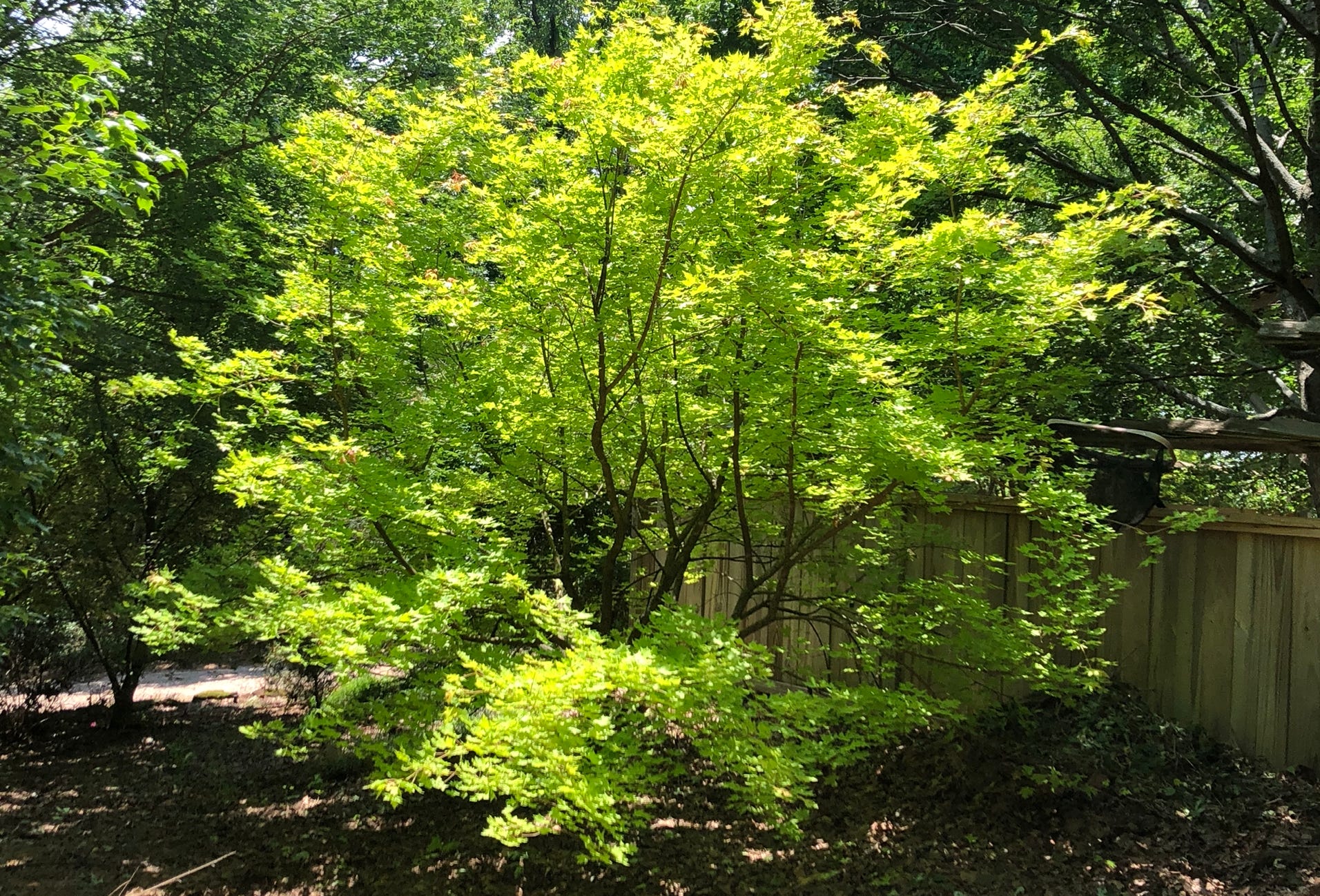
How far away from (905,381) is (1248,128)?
496 centimetres

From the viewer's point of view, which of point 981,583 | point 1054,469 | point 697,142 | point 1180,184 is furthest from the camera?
point 1180,184

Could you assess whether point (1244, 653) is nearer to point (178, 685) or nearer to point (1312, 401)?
point (1312, 401)

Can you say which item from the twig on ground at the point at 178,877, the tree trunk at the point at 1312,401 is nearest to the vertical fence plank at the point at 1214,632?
the tree trunk at the point at 1312,401

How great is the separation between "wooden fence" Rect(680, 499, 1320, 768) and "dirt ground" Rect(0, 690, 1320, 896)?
0.54 ft

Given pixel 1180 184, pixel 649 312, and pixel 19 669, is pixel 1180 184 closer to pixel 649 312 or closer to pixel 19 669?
pixel 649 312

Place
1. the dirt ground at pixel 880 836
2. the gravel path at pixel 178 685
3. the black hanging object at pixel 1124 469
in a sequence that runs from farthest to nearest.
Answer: the gravel path at pixel 178 685 < the black hanging object at pixel 1124 469 < the dirt ground at pixel 880 836

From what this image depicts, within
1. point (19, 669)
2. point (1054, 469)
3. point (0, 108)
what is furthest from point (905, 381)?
point (19, 669)

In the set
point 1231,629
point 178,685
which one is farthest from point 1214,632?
point 178,685

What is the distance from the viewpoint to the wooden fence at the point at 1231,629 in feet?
13.6

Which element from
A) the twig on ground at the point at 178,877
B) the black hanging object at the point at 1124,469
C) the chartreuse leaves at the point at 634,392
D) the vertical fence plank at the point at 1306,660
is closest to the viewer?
the chartreuse leaves at the point at 634,392

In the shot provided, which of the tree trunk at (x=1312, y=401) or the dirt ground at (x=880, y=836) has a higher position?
the tree trunk at (x=1312, y=401)

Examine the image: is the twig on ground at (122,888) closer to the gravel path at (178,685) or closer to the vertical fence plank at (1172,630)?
the gravel path at (178,685)

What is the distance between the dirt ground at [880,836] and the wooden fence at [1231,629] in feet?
0.54

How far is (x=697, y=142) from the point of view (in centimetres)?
366
